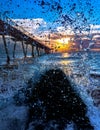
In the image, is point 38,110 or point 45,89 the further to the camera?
point 45,89

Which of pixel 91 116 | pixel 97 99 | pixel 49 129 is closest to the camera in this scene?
pixel 49 129

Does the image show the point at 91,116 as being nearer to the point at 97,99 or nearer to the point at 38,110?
the point at 38,110

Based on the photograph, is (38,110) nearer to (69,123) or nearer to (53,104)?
(53,104)

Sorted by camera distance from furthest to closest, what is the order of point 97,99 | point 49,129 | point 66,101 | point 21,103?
1. point 97,99
2. point 21,103
3. point 66,101
4. point 49,129

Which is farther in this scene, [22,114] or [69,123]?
[22,114]

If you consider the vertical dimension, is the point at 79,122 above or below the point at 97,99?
above

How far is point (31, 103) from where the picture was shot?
8234mm

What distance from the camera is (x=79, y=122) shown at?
6668mm

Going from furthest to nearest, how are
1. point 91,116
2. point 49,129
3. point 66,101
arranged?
point 66,101 → point 91,116 → point 49,129

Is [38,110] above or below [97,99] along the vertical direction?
above

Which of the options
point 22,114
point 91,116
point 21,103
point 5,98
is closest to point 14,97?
point 5,98

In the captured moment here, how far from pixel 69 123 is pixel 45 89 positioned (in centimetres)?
238

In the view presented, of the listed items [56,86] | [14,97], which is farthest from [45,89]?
[14,97]

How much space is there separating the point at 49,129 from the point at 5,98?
3.47 metres
